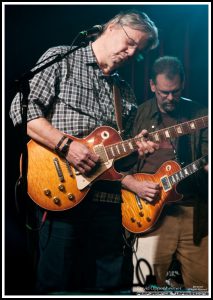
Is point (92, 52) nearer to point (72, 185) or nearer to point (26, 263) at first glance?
point (72, 185)

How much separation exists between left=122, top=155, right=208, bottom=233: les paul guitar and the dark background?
0.48 meters

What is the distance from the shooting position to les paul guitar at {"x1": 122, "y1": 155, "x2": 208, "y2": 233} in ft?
7.98

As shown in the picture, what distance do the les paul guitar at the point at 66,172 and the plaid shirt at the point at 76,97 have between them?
0.09m

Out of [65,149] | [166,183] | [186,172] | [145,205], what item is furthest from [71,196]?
[186,172]

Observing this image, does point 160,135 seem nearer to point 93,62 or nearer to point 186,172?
point 186,172

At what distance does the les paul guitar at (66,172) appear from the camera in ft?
7.57

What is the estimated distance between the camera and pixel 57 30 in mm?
2549

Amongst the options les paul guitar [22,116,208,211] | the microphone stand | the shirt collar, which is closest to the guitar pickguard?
les paul guitar [22,116,208,211]

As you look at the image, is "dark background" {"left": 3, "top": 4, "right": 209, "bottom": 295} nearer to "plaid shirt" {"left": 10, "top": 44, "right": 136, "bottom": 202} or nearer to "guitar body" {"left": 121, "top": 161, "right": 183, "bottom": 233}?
"plaid shirt" {"left": 10, "top": 44, "right": 136, "bottom": 202}

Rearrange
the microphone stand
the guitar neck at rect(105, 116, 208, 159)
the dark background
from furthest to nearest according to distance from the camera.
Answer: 1. the dark background
2. the guitar neck at rect(105, 116, 208, 159)
3. the microphone stand

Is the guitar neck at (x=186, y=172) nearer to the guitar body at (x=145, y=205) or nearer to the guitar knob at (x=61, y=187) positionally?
the guitar body at (x=145, y=205)

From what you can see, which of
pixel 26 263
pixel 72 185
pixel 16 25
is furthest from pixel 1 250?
pixel 16 25

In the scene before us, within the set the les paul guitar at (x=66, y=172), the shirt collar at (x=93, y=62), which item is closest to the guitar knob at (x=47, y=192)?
the les paul guitar at (x=66, y=172)

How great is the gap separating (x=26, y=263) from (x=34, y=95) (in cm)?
105
